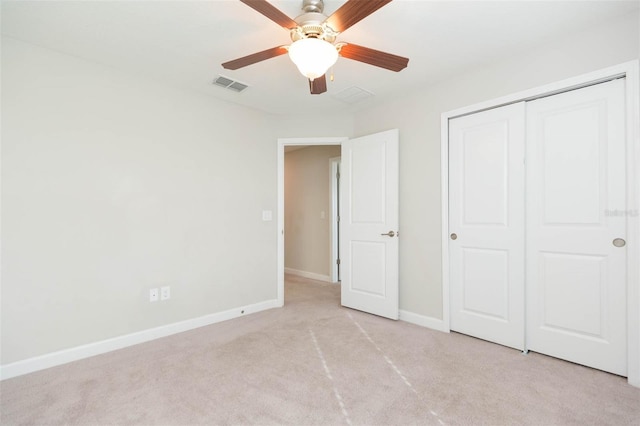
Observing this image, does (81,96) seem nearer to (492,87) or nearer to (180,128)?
(180,128)

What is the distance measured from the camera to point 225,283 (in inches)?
134

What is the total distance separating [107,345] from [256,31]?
8.90 feet

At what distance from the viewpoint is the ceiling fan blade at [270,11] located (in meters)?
1.46

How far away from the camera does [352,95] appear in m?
3.27

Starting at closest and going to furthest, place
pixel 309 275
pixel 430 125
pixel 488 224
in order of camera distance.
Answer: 1. pixel 488 224
2. pixel 430 125
3. pixel 309 275

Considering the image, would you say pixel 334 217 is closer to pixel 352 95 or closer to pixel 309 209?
pixel 309 209

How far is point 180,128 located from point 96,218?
1.11 meters

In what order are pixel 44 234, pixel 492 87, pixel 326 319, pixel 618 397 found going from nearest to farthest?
1. pixel 618 397
2. pixel 44 234
3. pixel 492 87
4. pixel 326 319

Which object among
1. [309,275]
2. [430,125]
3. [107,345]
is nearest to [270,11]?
[430,125]

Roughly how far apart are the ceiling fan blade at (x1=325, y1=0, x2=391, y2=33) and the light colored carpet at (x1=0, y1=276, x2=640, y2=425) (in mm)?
2114

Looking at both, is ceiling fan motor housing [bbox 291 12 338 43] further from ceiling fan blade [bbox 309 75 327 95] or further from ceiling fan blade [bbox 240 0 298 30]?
ceiling fan blade [bbox 309 75 327 95]

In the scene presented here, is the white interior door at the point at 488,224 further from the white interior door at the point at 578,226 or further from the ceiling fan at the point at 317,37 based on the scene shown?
the ceiling fan at the point at 317,37

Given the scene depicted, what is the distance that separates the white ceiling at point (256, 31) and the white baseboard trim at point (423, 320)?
2314mm

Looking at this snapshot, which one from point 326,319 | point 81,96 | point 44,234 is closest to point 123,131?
point 81,96
